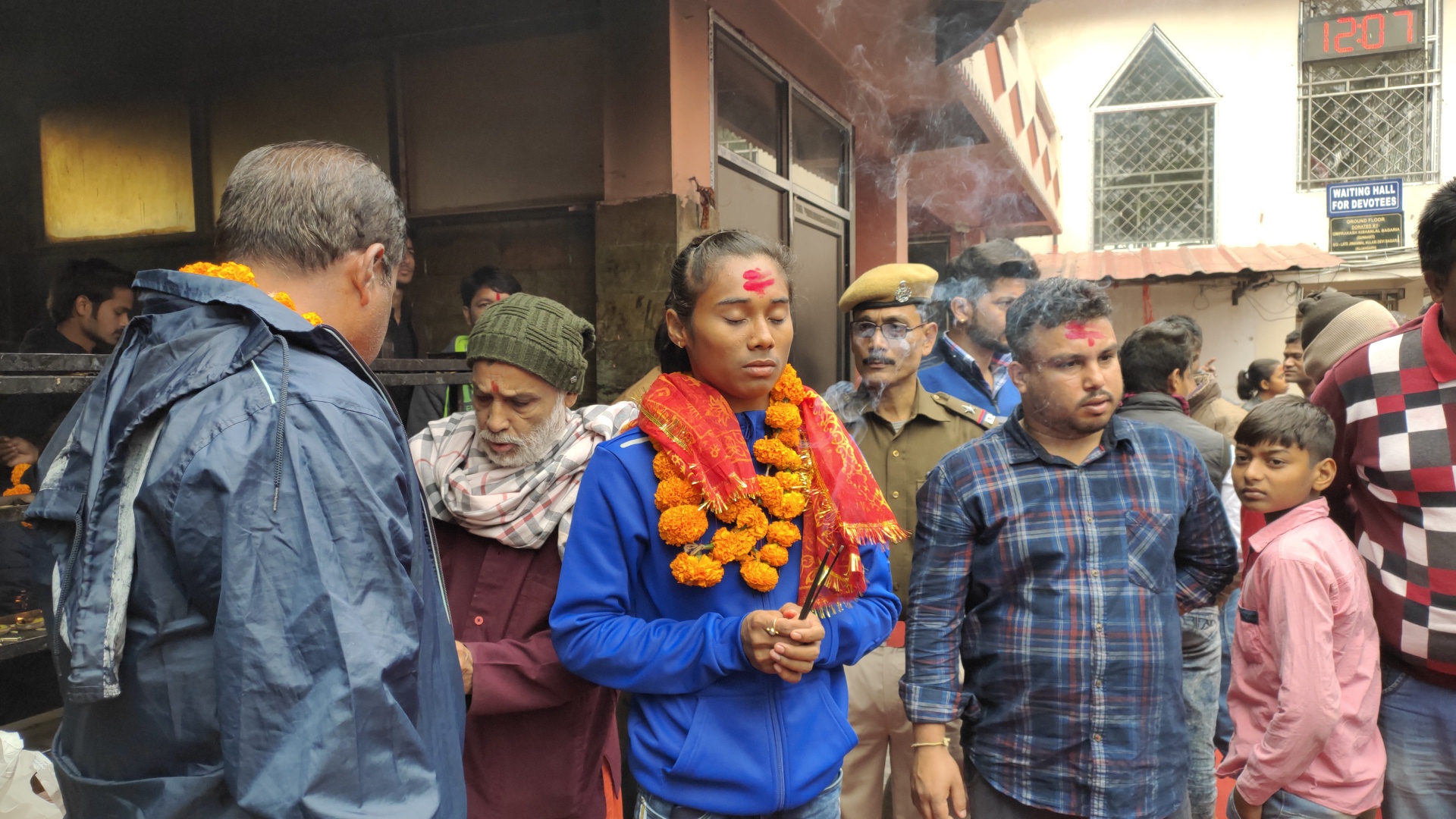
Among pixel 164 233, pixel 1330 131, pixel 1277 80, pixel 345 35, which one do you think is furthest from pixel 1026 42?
pixel 164 233

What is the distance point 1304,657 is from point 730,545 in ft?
5.34

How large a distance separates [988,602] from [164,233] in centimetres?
609

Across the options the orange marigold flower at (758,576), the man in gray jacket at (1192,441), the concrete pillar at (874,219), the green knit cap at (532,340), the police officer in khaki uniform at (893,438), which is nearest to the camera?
the orange marigold flower at (758,576)

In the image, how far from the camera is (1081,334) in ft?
7.31

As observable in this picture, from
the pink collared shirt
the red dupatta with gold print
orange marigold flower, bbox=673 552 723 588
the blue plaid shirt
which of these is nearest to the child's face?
the pink collared shirt

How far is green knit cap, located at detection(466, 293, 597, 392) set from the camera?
232 cm

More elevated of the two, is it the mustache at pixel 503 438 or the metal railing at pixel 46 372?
the metal railing at pixel 46 372

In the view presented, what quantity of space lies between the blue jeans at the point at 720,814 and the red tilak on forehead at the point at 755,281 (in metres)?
1.10

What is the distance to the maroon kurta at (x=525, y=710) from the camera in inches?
82.4

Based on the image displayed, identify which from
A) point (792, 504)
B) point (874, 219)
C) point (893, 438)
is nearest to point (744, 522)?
point (792, 504)

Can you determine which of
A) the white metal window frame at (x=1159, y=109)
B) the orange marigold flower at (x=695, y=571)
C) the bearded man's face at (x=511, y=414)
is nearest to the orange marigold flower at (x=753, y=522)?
the orange marigold flower at (x=695, y=571)

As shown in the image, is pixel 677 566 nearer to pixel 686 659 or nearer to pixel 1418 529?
pixel 686 659

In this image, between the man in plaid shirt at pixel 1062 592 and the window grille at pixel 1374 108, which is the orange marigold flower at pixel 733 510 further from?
the window grille at pixel 1374 108

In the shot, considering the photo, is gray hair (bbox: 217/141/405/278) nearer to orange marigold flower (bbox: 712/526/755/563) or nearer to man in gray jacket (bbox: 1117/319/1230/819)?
orange marigold flower (bbox: 712/526/755/563)
